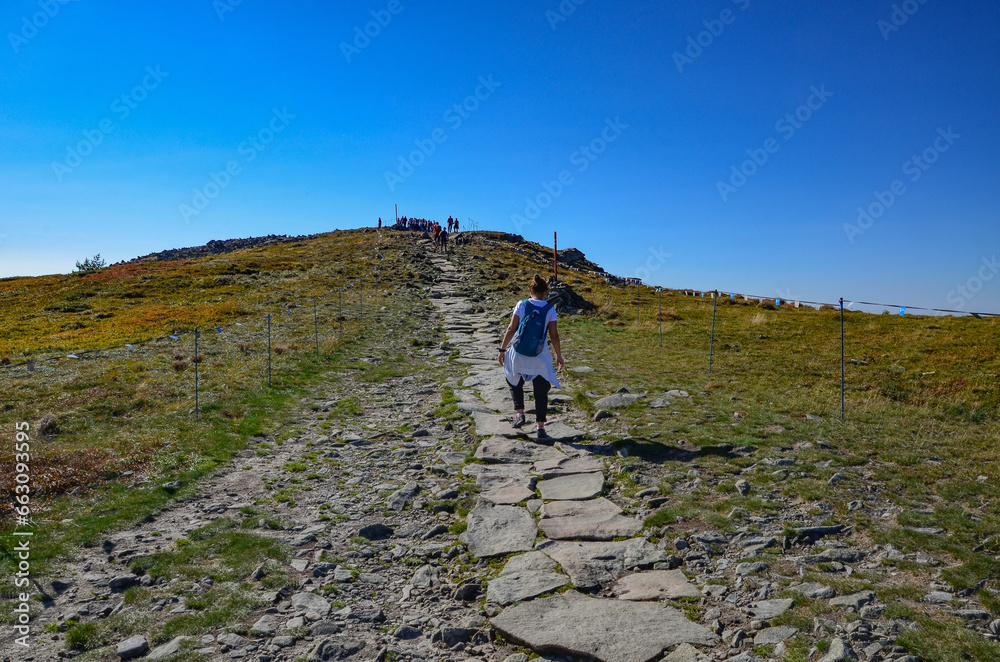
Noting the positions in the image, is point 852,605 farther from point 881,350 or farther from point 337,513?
point 881,350

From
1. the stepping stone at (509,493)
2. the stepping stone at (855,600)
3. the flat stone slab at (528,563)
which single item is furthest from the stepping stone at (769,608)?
the stepping stone at (509,493)

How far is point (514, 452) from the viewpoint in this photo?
29.8 feet

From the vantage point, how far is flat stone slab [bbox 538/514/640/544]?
6.11m

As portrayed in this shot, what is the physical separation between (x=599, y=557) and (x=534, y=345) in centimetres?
419

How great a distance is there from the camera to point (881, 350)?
19.9 metres

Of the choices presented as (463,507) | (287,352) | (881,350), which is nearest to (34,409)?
(287,352)

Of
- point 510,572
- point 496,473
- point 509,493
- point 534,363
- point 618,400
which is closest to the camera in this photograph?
point 510,572

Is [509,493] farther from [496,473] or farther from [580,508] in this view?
[580,508]

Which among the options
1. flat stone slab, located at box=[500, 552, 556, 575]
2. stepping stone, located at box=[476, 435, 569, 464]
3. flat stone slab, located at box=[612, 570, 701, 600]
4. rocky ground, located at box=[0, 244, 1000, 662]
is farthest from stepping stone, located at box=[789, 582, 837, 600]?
stepping stone, located at box=[476, 435, 569, 464]

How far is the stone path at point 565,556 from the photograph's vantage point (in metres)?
4.29

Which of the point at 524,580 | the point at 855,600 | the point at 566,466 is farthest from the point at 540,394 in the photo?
the point at 855,600

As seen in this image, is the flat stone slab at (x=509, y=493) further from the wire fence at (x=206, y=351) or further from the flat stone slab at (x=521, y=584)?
the wire fence at (x=206, y=351)

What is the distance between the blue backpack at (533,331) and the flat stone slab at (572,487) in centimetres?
225

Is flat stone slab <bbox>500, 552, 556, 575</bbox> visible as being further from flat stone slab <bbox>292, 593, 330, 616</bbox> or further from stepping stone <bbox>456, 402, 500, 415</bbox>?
stepping stone <bbox>456, 402, 500, 415</bbox>
